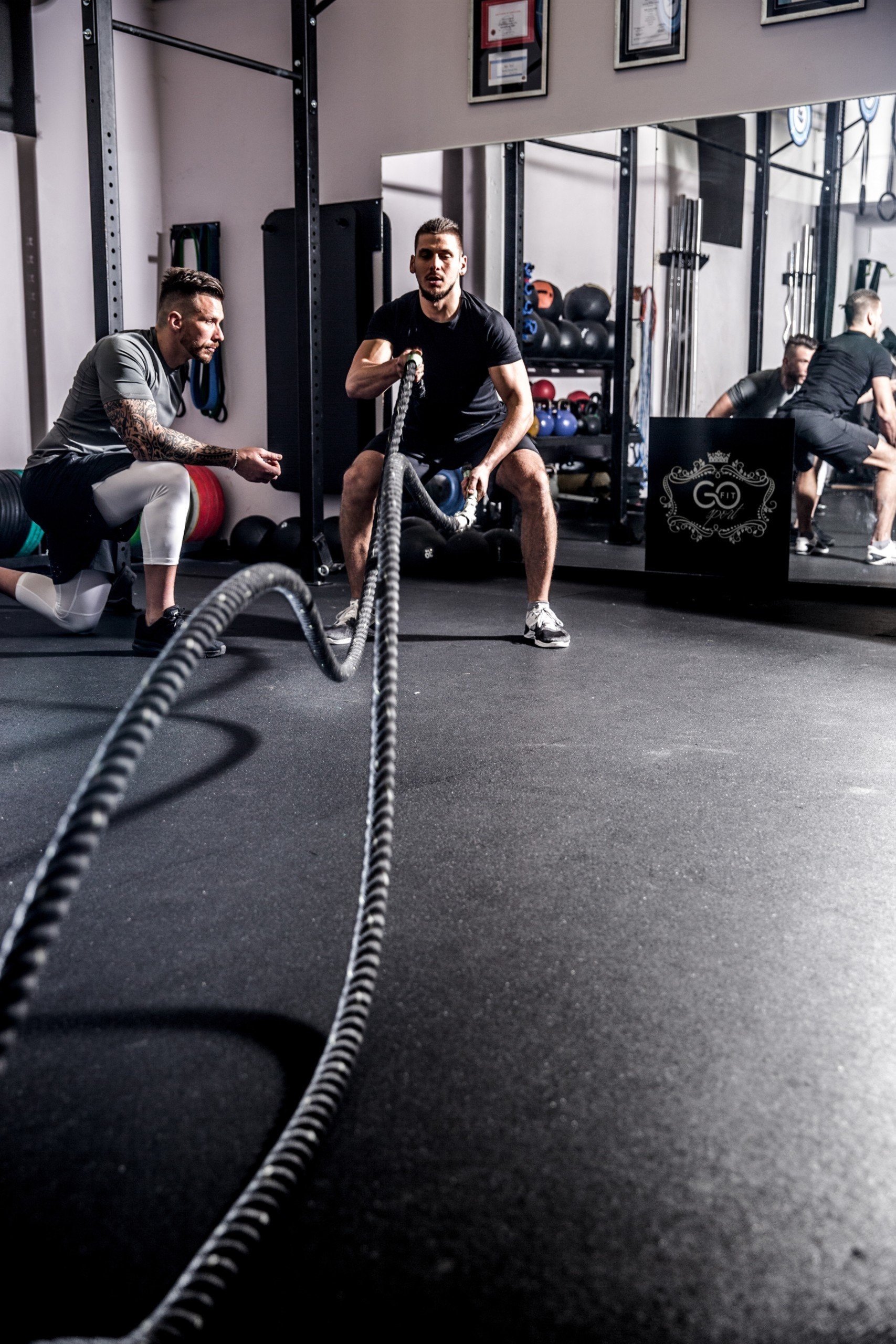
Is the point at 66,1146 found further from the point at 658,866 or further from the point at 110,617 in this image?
the point at 110,617

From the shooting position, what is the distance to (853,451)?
5262 mm

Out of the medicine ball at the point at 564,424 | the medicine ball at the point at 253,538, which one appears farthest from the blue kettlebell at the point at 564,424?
the medicine ball at the point at 253,538

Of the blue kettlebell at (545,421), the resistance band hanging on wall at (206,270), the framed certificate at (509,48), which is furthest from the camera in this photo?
the blue kettlebell at (545,421)

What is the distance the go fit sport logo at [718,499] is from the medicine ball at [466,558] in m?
0.82

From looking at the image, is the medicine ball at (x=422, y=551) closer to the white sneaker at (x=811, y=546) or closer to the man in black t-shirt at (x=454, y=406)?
the man in black t-shirt at (x=454, y=406)

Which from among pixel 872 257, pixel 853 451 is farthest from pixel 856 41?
pixel 853 451

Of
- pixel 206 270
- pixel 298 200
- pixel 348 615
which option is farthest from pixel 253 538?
pixel 348 615

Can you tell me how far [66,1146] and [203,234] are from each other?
5303mm

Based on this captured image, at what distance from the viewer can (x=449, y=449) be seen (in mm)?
3811

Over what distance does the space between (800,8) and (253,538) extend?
3.08 meters

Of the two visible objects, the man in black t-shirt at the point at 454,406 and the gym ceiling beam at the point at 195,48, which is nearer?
the man in black t-shirt at the point at 454,406

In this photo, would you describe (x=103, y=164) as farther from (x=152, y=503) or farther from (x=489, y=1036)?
(x=489, y=1036)

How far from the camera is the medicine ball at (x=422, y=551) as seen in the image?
16.8ft

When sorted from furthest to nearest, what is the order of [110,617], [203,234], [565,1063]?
[203,234]
[110,617]
[565,1063]
